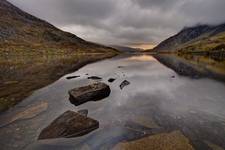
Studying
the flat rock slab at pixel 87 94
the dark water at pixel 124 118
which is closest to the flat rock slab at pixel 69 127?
the dark water at pixel 124 118

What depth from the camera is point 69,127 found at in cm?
1305

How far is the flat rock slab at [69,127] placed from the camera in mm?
12584

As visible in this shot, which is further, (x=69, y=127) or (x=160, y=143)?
(x=69, y=127)

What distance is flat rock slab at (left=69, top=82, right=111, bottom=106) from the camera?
20.4 m

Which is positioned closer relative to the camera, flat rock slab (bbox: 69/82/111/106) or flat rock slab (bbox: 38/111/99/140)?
flat rock slab (bbox: 38/111/99/140)

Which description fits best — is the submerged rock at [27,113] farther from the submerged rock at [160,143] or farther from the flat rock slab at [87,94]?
the submerged rock at [160,143]

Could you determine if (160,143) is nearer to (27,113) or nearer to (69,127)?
(69,127)

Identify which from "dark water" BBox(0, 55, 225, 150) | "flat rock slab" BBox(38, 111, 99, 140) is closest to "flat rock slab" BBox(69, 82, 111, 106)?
"dark water" BBox(0, 55, 225, 150)

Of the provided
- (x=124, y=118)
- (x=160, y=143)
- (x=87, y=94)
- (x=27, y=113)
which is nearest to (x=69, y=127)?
(x=124, y=118)

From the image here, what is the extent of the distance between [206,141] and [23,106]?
54.1ft

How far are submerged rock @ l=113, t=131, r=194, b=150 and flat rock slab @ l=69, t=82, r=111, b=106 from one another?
975 cm

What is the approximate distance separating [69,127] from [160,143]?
5977mm

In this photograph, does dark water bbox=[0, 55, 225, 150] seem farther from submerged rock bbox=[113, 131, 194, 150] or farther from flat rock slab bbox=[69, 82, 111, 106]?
flat rock slab bbox=[69, 82, 111, 106]

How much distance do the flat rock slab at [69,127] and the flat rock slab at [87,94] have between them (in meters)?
6.19
